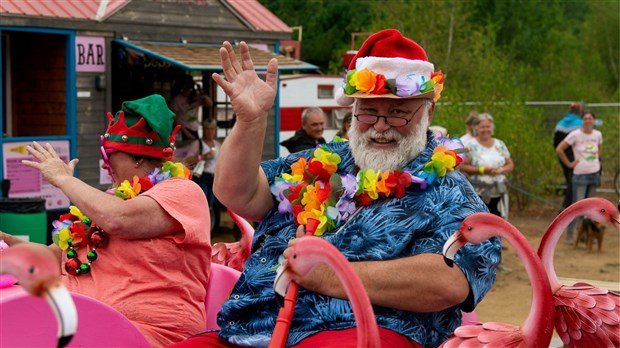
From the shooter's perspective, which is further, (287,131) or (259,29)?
(287,131)

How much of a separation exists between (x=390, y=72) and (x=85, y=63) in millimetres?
7938

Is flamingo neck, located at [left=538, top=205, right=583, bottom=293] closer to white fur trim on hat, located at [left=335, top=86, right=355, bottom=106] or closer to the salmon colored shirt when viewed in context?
white fur trim on hat, located at [left=335, top=86, right=355, bottom=106]

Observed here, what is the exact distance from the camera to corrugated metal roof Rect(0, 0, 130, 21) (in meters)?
9.50

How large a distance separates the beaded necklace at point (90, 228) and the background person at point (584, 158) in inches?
324

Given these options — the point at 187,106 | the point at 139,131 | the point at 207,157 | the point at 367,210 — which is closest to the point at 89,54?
the point at 187,106

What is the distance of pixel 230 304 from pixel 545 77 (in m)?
25.4

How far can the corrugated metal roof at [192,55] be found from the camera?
10.3m

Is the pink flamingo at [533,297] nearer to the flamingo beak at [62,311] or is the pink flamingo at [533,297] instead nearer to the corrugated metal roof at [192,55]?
the flamingo beak at [62,311]

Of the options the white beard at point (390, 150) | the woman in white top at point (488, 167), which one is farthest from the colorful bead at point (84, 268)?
the woman in white top at point (488, 167)

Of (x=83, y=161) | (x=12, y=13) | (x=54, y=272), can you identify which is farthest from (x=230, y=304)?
(x=83, y=161)

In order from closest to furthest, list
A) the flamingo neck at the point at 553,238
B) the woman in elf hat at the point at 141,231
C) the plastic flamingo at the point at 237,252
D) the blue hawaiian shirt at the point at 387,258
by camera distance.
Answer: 1. the flamingo neck at the point at 553,238
2. the blue hawaiian shirt at the point at 387,258
3. the woman in elf hat at the point at 141,231
4. the plastic flamingo at the point at 237,252

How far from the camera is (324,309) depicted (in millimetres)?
2955

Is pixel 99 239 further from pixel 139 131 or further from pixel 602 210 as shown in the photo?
pixel 602 210

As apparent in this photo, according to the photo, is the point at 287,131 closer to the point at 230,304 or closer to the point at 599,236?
the point at 599,236
